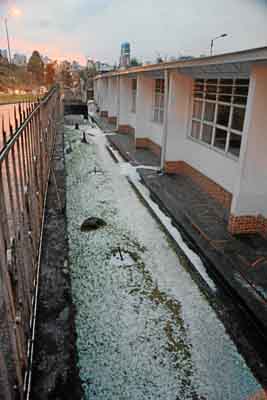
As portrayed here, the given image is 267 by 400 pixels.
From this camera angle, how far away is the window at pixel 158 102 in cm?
995

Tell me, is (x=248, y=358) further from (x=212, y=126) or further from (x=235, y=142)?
(x=212, y=126)

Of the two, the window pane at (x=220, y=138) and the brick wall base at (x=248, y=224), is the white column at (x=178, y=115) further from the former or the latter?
the brick wall base at (x=248, y=224)

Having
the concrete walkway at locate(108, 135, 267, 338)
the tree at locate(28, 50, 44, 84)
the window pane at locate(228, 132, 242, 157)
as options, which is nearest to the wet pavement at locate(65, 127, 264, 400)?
the concrete walkway at locate(108, 135, 267, 338)

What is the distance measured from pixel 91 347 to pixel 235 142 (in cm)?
456

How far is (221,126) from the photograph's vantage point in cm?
611

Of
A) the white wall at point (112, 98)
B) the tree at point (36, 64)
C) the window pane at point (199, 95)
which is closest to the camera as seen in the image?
the window pane at point (199, 95)

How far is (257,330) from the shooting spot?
304 cm

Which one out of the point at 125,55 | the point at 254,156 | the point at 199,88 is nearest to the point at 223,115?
the point at 199,88

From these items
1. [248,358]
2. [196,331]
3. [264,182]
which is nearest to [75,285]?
[196,331]

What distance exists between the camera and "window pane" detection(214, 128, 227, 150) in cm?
606

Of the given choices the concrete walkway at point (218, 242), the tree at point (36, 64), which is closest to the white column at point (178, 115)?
the concrete walkway at point (218, 242)

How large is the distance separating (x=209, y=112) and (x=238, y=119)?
4.32 ft

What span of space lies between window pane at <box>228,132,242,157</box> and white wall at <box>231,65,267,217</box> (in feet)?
4.01

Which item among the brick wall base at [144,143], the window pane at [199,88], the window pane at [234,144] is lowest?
the brick wall base at [144,143]
